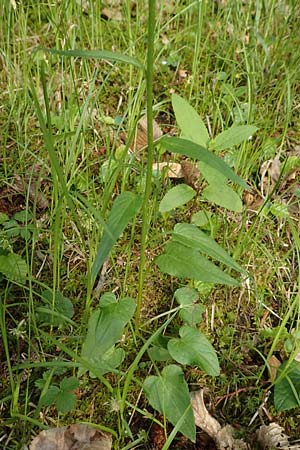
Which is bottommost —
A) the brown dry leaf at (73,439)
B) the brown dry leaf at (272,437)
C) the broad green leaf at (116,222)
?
the brown dry leaf at (272,437)

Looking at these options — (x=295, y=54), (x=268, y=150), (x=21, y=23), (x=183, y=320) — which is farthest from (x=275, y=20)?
(x=183, y=320)

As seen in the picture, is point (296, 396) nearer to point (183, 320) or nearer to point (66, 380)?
point (183, 320)

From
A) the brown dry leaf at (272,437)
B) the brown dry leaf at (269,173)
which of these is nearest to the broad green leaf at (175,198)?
the brown dry leaf at (269,173)

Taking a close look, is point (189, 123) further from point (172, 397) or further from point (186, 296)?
point (172, 397)

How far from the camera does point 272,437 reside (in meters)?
1.11

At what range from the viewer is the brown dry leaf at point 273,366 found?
120 centimetres

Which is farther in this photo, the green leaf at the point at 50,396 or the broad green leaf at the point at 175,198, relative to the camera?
the broad green leaf at the point at 175,198

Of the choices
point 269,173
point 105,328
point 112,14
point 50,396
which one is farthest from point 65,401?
point 112,14

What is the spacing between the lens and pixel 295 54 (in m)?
1.68

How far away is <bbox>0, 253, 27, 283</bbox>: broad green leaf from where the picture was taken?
47.3 inches

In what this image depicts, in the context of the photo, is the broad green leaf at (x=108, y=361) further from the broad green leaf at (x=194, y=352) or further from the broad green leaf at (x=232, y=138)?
the broad green leaf at (x=232, y=138)

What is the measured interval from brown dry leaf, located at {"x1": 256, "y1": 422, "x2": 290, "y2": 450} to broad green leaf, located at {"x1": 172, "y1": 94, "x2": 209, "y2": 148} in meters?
0.60

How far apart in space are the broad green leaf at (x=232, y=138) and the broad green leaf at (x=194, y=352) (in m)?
0.41

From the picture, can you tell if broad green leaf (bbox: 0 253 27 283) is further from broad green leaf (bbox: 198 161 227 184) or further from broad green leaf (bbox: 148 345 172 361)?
broad green leaf (bbox: 198 161 227 184)
